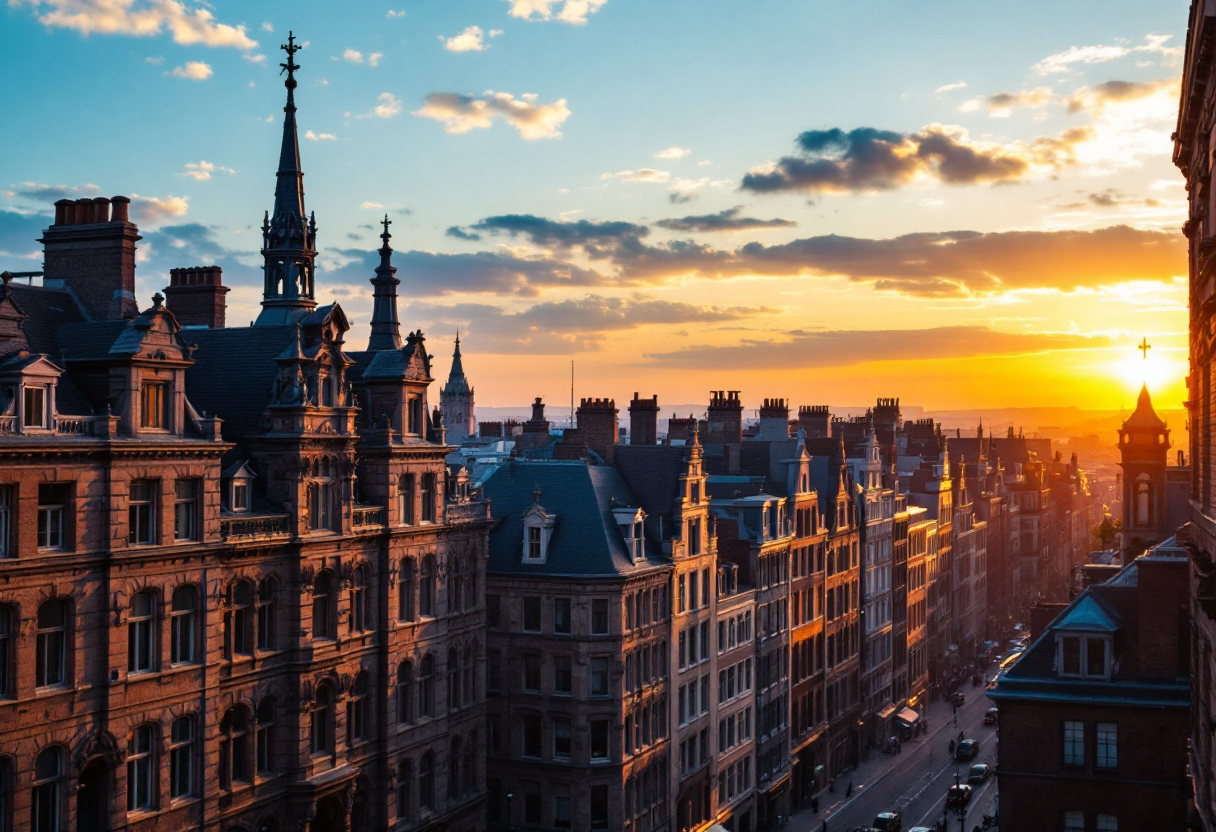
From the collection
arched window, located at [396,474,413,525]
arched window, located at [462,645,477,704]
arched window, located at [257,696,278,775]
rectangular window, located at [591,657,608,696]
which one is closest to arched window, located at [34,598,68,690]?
arched window, located at [257,696,278,775]

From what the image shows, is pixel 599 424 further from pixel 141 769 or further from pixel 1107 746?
pixel 141 769

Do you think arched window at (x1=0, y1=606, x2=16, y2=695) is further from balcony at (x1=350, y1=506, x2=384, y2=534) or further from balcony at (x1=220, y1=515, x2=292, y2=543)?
balcony at (x1=350, y1=506, x2=384, y2=534)

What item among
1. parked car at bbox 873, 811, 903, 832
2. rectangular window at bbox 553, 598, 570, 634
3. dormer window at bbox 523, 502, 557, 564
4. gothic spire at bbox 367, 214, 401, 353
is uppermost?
gothic spire at bbox 367, 214, 401, 353

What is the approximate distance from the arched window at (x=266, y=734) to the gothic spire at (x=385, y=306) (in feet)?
55.5

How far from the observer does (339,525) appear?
48.3 metres

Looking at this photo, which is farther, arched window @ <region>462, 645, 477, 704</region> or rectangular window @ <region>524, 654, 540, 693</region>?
rectangular window @ <region>524, 654, 540, 693</region>

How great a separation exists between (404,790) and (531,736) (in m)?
10.8

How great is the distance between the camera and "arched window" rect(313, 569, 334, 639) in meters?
47.4

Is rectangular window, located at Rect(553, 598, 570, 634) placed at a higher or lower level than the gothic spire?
lower

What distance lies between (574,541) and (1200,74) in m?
40.0

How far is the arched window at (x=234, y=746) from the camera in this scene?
42531 millimetres

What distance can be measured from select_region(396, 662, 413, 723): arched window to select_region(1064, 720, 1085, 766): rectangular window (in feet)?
87.5

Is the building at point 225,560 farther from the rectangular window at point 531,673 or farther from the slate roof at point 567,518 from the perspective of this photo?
the slate roof at point 567,518

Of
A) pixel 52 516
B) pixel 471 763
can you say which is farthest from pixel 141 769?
pixel 471 763
